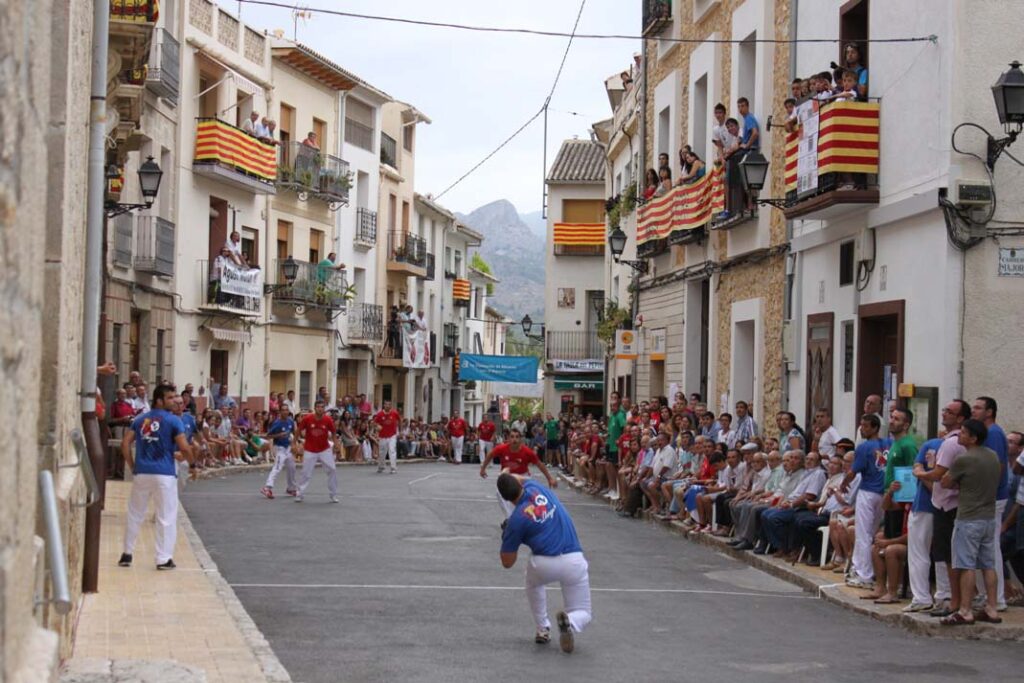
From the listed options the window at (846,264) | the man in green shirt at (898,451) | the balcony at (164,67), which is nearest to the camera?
the man in green shirt at (898,451)

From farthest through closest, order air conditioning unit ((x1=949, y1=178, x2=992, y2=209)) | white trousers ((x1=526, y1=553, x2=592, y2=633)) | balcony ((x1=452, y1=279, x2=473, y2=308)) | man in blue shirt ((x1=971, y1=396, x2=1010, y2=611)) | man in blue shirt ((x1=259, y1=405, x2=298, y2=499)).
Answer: balcony ((x1=452, y1=279, x2=473, y2=308))
man in blue shirt ((x1=259, y1=405, x2=298, y2=499))
air conditioning unit ((x1=949, y1=178, x2=992, y2=209))
man in blue shirt ((x1=971, y1=396, x2=1010, y2=611))
white trousers ((x1=526, y1=553, x2=592, y2=633))

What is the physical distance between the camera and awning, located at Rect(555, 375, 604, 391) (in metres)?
57.3

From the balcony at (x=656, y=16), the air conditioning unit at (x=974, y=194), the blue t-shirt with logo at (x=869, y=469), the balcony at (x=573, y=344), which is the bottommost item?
the blue t-shirt with logo at (x=869, y=469)

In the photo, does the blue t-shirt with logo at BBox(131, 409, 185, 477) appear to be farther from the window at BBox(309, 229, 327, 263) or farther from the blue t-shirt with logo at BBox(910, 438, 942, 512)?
the window at BBox(309, 229, 327, 263)

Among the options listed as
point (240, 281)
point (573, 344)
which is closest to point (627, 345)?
point (240, 281)

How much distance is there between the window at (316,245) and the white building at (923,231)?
29.3 m

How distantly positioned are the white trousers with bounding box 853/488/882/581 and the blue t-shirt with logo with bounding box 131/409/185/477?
6666 millimetres

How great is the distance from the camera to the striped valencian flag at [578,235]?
60031 millimetres

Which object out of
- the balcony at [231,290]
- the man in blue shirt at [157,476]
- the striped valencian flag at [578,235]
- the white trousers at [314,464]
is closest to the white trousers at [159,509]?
the man in blue shirt at [157,476]

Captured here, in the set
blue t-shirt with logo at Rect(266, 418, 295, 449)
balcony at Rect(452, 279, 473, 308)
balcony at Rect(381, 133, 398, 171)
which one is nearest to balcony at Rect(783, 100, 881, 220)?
blue t-shirt with logo at Rect(266, 418, 295, 449)

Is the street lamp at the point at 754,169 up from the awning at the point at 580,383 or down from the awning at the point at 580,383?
up

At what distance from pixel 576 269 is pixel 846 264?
4094 cm

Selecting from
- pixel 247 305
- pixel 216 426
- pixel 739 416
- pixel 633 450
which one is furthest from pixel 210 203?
pixel 739 416

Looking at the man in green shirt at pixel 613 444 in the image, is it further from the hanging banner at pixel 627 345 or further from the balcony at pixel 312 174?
the balcony at pixel 312 174
